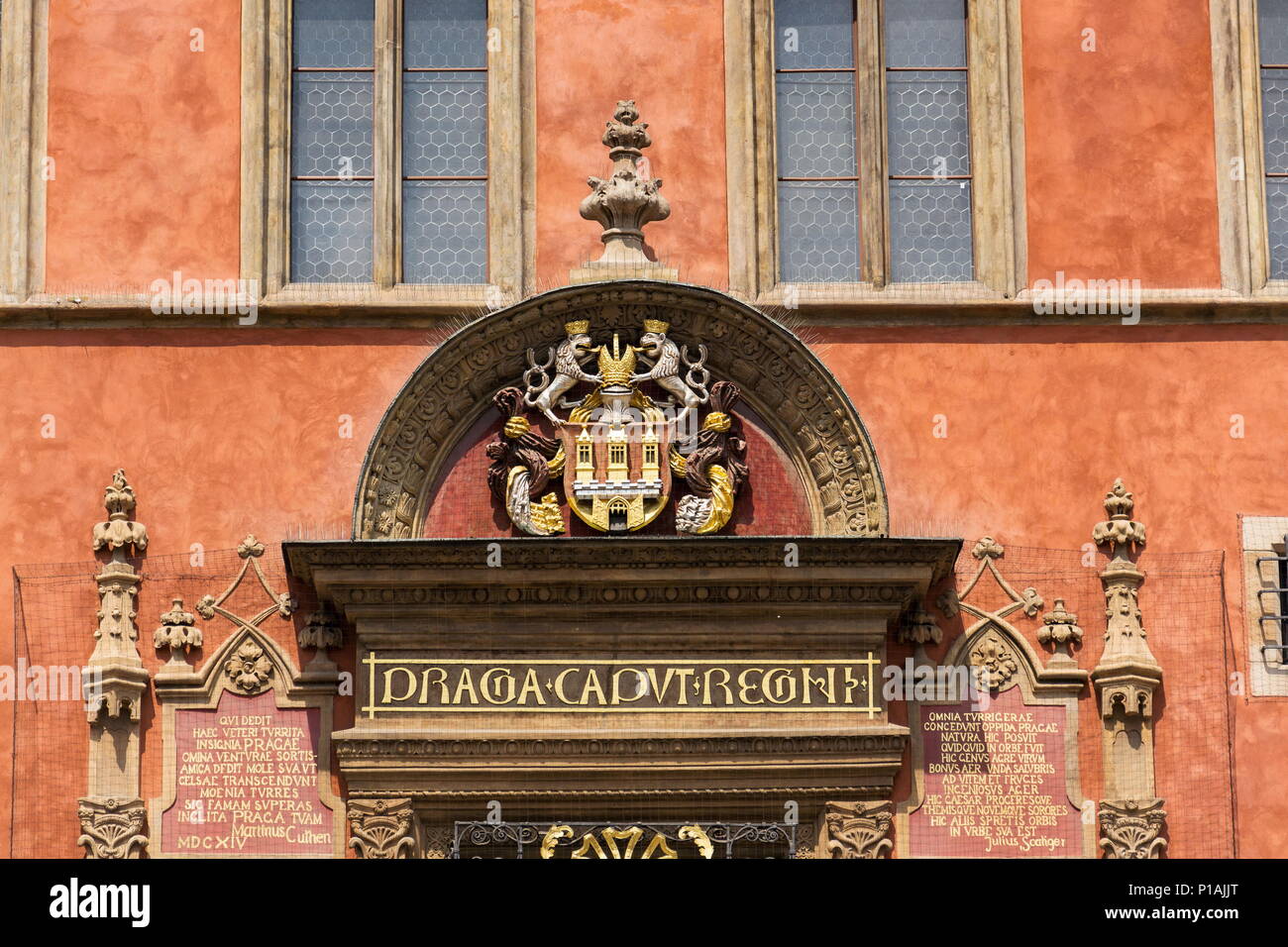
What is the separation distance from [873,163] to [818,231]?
0.54m

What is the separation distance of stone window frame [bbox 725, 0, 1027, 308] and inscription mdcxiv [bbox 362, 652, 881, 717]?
2.32 metres

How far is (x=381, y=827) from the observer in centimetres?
1861

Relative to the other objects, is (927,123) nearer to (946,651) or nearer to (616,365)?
(616,365)

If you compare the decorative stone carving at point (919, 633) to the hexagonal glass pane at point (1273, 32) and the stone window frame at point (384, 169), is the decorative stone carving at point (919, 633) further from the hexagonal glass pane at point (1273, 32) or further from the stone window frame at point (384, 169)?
the hexagonal glass pane at point (1273, 32)

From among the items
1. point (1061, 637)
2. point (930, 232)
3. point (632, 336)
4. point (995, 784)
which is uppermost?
point (930, 232)

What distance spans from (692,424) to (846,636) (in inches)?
62.4

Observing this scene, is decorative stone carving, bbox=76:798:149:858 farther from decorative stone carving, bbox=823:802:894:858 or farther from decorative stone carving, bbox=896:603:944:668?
decorative stone carving, bbox=896:603:944:668

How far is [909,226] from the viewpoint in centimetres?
2003

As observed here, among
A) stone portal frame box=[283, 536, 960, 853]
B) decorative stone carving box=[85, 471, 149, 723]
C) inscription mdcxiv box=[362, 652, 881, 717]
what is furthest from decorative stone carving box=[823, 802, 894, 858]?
decorative stone carving box=[85, 471, 149, 723]

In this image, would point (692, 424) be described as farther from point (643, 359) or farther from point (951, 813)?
point (951, 813)

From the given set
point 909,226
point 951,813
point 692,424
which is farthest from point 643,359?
point 951,813

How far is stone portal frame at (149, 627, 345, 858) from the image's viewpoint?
1878 cm

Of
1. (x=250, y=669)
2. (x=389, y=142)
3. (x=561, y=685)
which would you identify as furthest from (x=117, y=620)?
(x=389, y=142)

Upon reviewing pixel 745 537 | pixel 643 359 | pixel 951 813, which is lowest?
pixel 951 813
